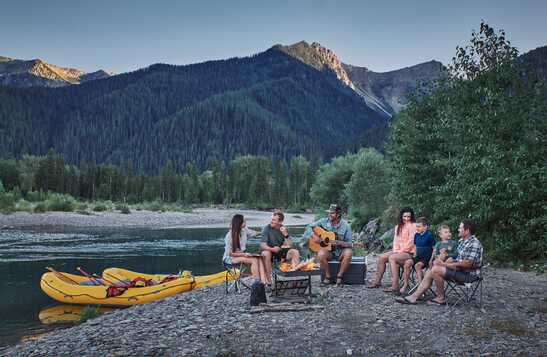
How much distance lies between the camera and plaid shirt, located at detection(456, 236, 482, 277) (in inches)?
356

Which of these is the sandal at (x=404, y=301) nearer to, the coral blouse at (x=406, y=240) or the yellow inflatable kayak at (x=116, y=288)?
the coral blouse at (x=406, y=240)

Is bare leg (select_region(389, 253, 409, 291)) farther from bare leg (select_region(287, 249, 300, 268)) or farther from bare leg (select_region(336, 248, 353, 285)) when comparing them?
bare leg (select_region(287, 249, 300, 268))

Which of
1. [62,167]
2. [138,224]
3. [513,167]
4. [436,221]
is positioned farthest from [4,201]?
[513,167]

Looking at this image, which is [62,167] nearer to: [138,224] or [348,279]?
[138,224]

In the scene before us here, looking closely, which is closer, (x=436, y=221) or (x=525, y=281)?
(x=525, y=281)

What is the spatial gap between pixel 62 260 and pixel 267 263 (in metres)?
17.7

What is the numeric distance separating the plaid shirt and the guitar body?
2.88 metres

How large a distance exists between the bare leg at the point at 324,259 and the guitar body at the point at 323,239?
4.3 inches

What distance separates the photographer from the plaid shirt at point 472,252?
9055mm

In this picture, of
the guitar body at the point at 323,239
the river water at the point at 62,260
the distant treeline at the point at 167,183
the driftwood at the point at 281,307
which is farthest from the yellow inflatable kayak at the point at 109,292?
the distant treeline at the point at 167,183

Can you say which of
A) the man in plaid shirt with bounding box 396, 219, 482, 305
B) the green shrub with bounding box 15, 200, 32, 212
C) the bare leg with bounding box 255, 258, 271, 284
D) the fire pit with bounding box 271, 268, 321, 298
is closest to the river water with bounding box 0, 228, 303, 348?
the bare leg with bounding box 255, 258, 271, 284

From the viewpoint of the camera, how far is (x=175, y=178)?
112125mm

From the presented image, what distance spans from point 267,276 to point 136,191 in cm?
9690

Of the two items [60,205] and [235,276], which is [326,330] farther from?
[60,205]
